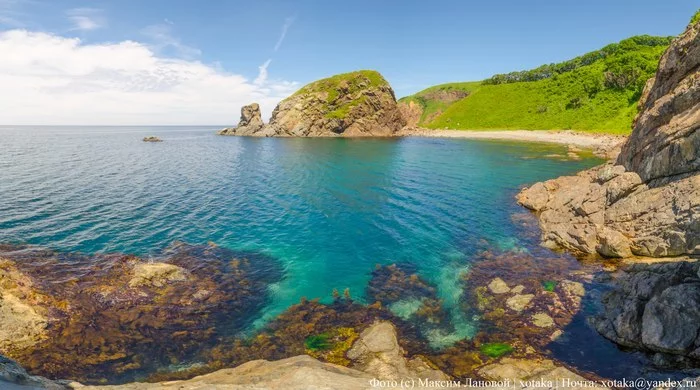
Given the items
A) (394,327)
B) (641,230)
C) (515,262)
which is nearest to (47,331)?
(394,327)

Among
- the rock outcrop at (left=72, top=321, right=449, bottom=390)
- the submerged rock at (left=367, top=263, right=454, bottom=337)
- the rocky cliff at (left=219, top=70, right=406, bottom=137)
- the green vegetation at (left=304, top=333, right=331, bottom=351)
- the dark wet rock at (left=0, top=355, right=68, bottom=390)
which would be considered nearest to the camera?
the dark wet rock at (left=0, top=355, right=68, bottom=390)

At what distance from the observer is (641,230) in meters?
28.8

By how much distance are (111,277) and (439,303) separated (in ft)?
85.2

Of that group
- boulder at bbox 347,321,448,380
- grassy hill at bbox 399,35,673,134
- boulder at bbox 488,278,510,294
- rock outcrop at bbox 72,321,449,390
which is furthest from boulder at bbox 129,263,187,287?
grassy hill at bbox 399,35,673,134

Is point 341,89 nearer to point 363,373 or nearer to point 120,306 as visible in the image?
point 120,306

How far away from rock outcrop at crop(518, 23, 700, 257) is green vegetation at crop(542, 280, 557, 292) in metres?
7.44

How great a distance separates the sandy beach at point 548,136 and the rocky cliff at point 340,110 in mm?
17244

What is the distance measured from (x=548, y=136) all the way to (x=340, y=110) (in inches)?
3859

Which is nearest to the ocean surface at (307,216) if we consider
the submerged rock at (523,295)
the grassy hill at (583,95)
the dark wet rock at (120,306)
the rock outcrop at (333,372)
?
the submerged rock at (523,295)

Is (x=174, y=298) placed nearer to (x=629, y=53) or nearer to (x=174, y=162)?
(x=174, y=162)

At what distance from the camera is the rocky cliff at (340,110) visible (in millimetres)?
173875

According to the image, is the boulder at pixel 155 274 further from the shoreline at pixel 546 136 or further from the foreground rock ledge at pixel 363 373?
the shoreline at pixel 546 136

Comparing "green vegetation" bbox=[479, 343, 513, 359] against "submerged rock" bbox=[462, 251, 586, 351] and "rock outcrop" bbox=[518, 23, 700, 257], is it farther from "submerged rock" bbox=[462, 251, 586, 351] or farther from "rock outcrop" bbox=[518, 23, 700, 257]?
"rock outcrop" bbox=[518, 23, 700, 257]

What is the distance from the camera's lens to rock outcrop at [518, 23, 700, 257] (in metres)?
26.6
